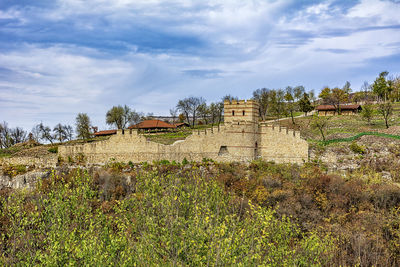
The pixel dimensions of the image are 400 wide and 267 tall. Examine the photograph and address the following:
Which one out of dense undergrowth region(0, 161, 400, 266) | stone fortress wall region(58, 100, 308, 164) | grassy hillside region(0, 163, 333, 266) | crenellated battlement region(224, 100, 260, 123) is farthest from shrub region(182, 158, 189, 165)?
grassy hillside region(0, 163, 333, 266)

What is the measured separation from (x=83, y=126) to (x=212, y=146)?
35.6m

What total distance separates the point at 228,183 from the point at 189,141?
519 centimetres

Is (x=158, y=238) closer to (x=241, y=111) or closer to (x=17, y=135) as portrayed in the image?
(x=241, y=111)

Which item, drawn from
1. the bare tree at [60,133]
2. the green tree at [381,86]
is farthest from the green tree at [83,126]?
the green tree at [381,86]

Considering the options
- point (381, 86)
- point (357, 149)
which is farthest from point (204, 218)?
point (381, 86)

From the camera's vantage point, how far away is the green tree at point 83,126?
51438 millimetres

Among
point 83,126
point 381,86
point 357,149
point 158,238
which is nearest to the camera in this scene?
point 158,238

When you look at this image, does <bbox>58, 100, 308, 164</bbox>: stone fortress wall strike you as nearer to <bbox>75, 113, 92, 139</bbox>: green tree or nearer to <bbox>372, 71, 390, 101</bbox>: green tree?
<bbox>75, 113, 92, 139</bbox>: green tree

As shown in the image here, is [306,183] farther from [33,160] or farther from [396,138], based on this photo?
[33,160]

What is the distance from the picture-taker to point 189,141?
24.1 metres

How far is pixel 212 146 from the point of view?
24219 millimetres

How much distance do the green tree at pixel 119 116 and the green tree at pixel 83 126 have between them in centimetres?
457

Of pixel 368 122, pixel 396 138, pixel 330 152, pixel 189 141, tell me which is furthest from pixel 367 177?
pixel 368 122

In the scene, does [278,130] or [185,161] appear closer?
[185,161]
